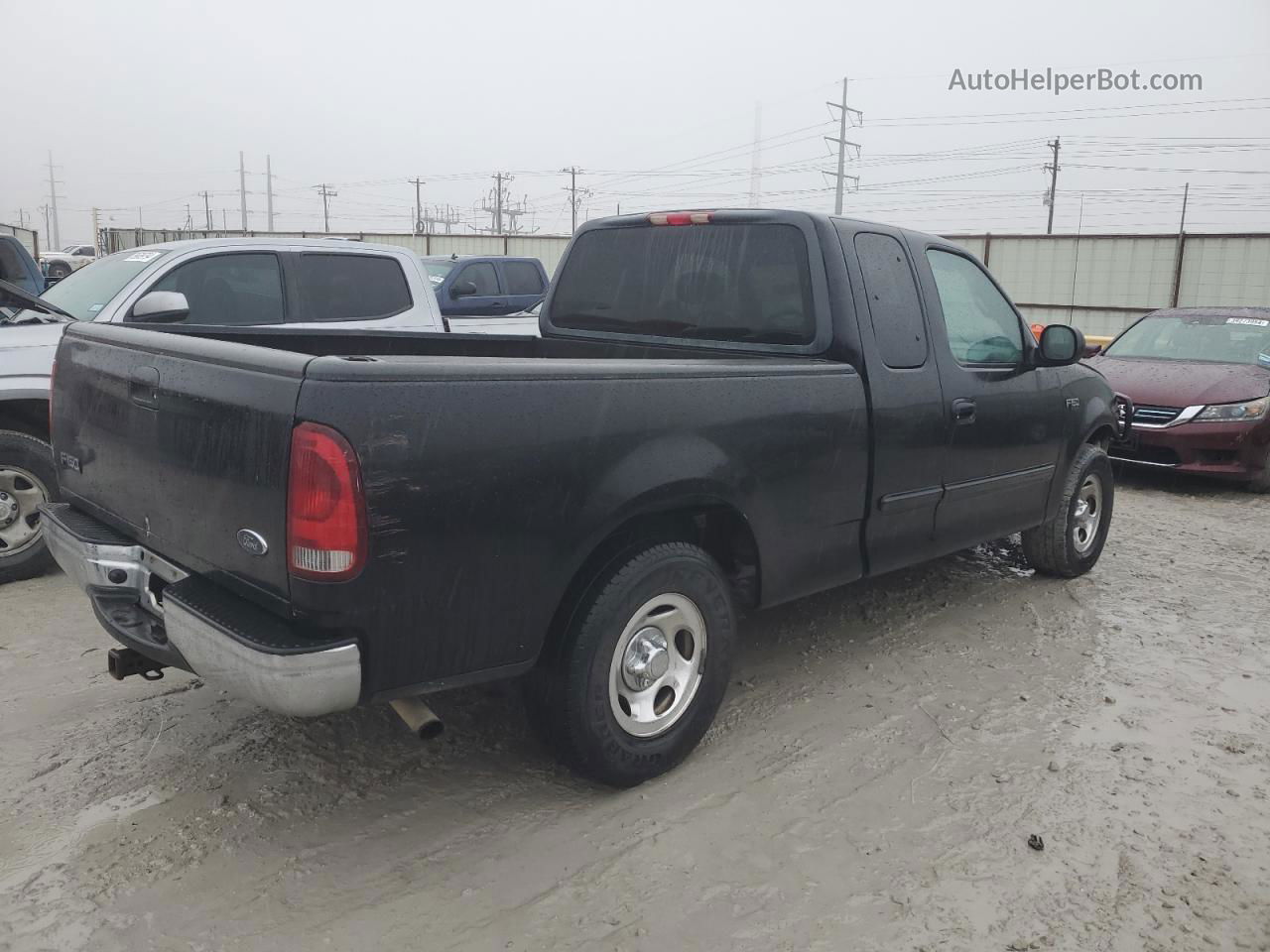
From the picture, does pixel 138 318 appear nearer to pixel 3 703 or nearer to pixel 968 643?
pixel 3 703

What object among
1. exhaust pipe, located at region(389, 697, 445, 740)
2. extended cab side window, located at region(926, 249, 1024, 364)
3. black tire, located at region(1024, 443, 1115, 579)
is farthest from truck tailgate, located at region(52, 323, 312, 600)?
black tire, located at region(1024, 443, 1115, 579)

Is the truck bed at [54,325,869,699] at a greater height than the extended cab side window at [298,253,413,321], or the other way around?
the extended cab side window at [298,253,413,321]

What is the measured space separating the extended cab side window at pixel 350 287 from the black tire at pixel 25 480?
1.75m

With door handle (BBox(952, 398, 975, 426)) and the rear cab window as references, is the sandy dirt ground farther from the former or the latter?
the rear cab window

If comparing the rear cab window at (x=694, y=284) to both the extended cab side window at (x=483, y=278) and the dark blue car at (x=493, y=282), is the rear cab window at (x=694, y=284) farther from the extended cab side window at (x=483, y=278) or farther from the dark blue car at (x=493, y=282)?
the extended cab side window at (x=483, y=278)

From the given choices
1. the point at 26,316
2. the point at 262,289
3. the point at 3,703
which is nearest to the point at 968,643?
the point at 3,703

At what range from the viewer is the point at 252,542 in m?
2.57

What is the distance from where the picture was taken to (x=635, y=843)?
3.00 m

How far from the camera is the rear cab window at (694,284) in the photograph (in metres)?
4.02

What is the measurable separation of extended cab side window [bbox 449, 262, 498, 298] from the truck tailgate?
35.0ft

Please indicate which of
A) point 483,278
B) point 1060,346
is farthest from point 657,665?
point 483,278

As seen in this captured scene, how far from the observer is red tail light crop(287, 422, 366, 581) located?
2.39 m

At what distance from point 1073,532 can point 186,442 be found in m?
4.75

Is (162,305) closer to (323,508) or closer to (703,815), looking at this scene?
(323,508)
